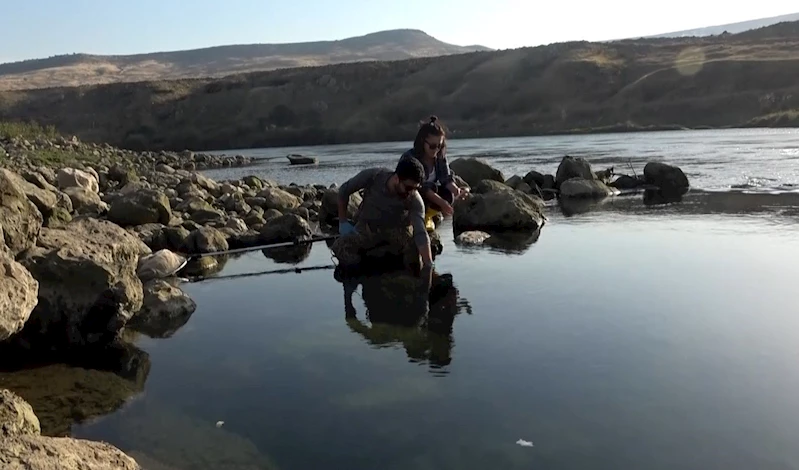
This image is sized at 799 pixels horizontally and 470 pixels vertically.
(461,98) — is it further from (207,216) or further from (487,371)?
(487,371)

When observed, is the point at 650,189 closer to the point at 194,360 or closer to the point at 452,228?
the point at 452,228

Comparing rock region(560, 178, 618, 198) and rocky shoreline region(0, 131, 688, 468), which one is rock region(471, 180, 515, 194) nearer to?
rocky shoreline region(0, 131, 688, 468)

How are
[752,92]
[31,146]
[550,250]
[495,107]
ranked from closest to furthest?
[550,250] < [31,146] < [752,92] < [495,107]

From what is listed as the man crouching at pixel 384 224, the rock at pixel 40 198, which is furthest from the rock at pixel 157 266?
the man crouching at pixel 384 224

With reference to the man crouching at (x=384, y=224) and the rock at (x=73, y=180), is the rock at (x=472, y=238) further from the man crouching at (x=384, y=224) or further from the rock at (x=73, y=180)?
the rock at (x=73, y=180)

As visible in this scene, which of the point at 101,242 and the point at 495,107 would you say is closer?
the point at 101,242

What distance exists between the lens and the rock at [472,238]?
12663mm

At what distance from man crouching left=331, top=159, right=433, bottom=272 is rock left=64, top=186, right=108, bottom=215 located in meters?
6.13

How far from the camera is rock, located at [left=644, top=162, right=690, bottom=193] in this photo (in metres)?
20.7

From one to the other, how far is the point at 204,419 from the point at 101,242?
10.9 ft

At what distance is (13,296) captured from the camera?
4.88 metres

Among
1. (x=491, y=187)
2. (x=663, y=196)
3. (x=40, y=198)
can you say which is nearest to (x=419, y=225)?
(x=40, y=198)

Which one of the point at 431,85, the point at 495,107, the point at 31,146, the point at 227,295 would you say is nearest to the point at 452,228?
the point at 227,295

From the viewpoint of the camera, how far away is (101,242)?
26.1 ft
